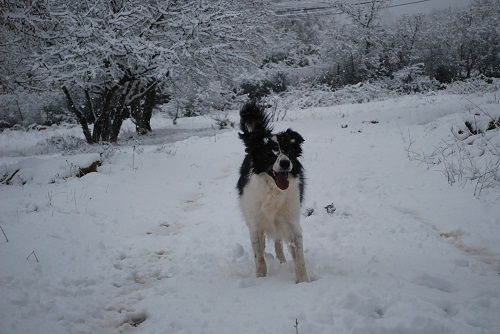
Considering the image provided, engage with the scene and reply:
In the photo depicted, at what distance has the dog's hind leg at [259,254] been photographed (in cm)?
456

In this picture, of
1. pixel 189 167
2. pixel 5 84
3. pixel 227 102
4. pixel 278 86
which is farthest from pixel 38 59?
pixel 278 86

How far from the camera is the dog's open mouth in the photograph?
415 centimetres

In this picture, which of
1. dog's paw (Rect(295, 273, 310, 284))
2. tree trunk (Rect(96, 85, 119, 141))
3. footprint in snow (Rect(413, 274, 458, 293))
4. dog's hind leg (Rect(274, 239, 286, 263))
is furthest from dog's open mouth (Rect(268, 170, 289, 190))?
tree trunk (Rect(96, 85, 119, 141))

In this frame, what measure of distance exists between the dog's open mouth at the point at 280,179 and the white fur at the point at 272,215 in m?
0.07

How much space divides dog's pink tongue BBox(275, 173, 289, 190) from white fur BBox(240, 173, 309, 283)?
11 centimetres

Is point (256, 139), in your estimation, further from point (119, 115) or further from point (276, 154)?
point (119, 115)

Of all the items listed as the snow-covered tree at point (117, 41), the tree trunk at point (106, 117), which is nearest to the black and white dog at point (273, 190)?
the snow-covered tree at point (117, 41)

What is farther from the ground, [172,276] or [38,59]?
[38,59]

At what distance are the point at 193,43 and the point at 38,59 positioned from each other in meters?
5.06

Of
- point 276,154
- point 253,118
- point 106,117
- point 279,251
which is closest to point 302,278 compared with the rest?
point 279,251

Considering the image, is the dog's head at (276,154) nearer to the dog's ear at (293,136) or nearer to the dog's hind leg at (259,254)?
the dog's ear at (293,136)

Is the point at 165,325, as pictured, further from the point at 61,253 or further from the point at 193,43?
the point at 193,43

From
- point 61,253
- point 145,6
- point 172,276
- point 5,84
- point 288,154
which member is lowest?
point 172,276

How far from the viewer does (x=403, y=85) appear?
28.9 meters
